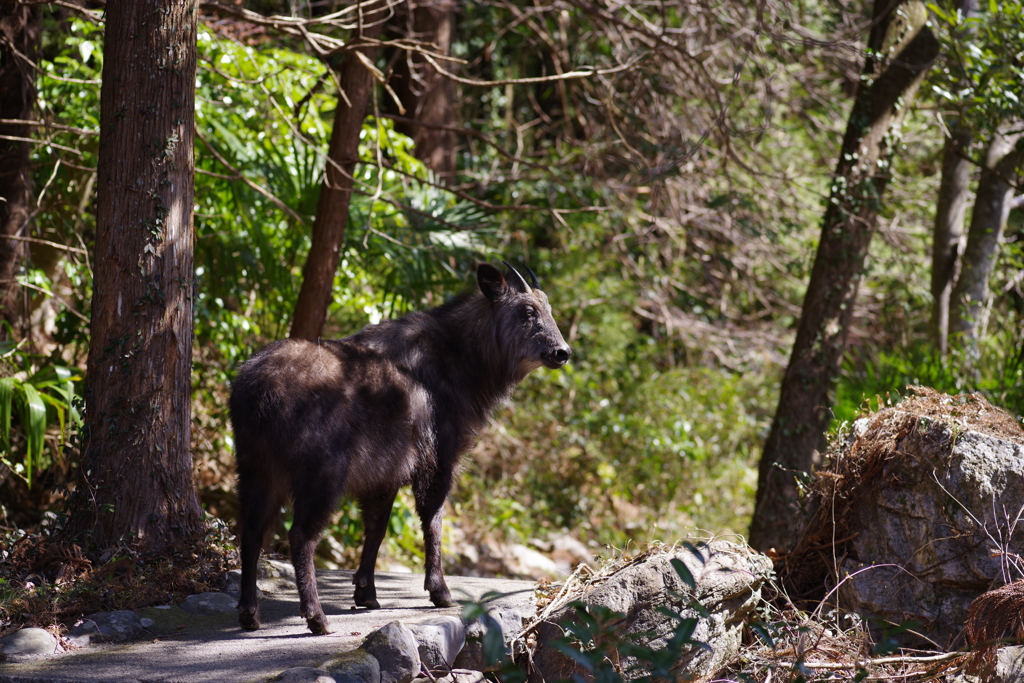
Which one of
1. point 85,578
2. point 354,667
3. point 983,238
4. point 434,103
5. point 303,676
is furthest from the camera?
point 434,103

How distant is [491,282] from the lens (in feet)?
16.9

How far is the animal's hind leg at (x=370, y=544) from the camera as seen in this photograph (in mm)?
4797

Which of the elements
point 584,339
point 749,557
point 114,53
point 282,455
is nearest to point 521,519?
point 584,339

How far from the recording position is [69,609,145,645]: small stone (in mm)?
4027

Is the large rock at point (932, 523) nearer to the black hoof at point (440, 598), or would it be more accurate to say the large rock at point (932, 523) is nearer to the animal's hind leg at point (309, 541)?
the black hoof at point (440, 598)

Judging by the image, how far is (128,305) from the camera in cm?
462

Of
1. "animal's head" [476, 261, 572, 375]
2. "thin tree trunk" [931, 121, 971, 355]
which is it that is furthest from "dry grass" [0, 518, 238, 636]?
"thin tree trunk" [931, 121, 971, 355]

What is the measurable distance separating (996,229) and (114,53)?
8.14m

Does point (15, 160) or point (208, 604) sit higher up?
point (15, 160)

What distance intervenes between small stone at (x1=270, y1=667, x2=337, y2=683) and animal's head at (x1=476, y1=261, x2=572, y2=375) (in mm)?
2274

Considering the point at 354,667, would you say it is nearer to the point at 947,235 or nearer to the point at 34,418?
the point at 34,418

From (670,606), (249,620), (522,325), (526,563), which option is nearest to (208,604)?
(249,620)

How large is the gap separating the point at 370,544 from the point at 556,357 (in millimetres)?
1558

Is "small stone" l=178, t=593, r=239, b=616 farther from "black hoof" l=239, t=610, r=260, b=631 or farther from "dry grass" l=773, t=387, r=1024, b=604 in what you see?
"dry grass" l=773, t=387, r=1024, b=604
